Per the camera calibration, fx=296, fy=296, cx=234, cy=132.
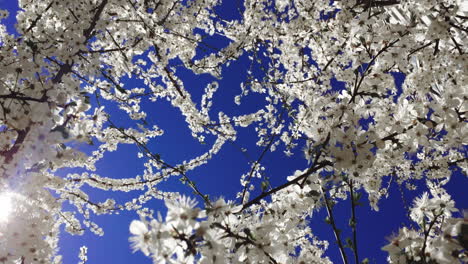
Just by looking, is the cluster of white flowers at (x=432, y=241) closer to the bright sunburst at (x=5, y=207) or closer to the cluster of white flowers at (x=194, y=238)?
the cluster of white flowers at (x=194, y=238)

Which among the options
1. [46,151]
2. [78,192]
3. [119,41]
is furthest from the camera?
[78,192]

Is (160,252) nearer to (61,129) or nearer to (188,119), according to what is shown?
(61,129)

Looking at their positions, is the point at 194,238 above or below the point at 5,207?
below

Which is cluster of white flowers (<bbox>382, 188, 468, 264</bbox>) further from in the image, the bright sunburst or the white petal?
the bright sunburst

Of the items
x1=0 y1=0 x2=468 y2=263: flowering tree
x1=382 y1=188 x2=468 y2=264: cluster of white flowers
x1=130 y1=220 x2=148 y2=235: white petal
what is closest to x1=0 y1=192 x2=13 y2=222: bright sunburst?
x1=0 y1=0 x2=468 y2=263: flowering tree

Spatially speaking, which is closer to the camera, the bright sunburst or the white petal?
the white petal

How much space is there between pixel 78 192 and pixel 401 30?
Answer: 5956 mm

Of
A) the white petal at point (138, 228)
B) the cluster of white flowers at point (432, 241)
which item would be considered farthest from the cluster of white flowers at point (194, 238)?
the cluster of white flowers at point (432, 241)

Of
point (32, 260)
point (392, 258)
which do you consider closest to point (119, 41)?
point (32, 260)

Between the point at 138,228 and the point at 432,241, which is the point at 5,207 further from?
the point at 432,241

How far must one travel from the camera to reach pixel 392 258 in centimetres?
177

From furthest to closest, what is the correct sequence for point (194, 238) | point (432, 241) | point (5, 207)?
1. point (5, 207)
2. point (432, 241)
3. point (194, 238)

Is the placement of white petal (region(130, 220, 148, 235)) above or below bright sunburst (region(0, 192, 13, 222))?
below

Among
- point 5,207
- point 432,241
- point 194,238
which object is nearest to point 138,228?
point 194,238
